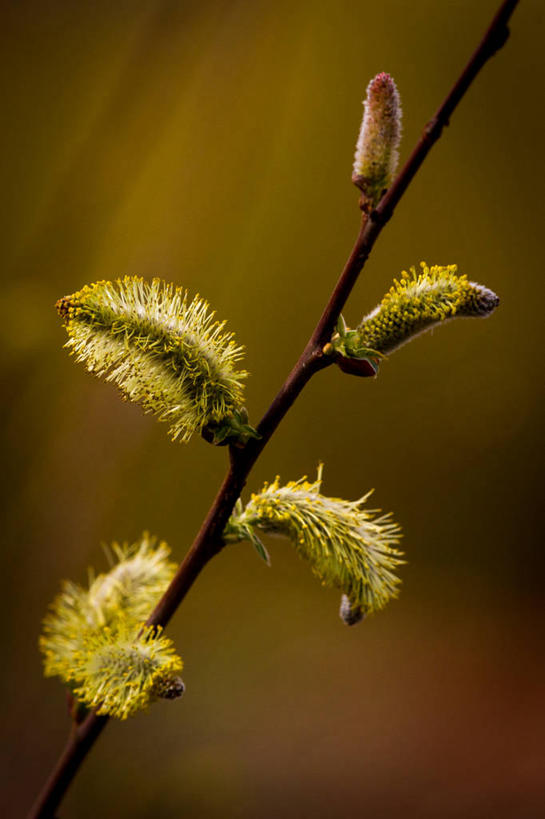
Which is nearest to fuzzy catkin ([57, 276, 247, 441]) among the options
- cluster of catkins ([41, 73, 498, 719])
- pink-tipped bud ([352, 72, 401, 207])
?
cluster of catkins ([41, 73, 498, 719])

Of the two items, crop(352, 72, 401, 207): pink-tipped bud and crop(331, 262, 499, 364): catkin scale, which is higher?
crop(352, 72, 401, 207): pink-tipped bud

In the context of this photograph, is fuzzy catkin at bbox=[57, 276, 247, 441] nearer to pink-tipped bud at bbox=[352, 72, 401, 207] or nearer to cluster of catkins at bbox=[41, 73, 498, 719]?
cluster of catkins at bbox=[41, 73, 498, 719]

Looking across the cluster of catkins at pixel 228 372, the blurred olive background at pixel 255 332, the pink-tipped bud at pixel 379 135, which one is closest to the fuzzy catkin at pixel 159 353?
the cluster of catkins at pixel 228 372

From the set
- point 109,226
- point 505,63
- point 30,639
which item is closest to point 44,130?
point 109,226

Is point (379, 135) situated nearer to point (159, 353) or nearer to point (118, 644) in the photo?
point (159, 353)

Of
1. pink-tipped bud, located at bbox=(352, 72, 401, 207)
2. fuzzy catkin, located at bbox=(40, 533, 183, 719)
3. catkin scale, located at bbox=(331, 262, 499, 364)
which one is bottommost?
fuzzy catkin, located at bbox=(40, 533, 183, 719)

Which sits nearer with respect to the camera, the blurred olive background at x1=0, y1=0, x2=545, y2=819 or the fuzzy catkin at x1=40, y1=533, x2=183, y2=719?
the fuzzy catkin at x1=40, y1=533, x2=183, y2=719

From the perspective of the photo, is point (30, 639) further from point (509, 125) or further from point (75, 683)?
point (509, 125)

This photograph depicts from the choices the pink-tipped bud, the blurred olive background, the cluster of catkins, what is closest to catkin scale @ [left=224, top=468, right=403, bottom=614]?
the cluster of catkins
